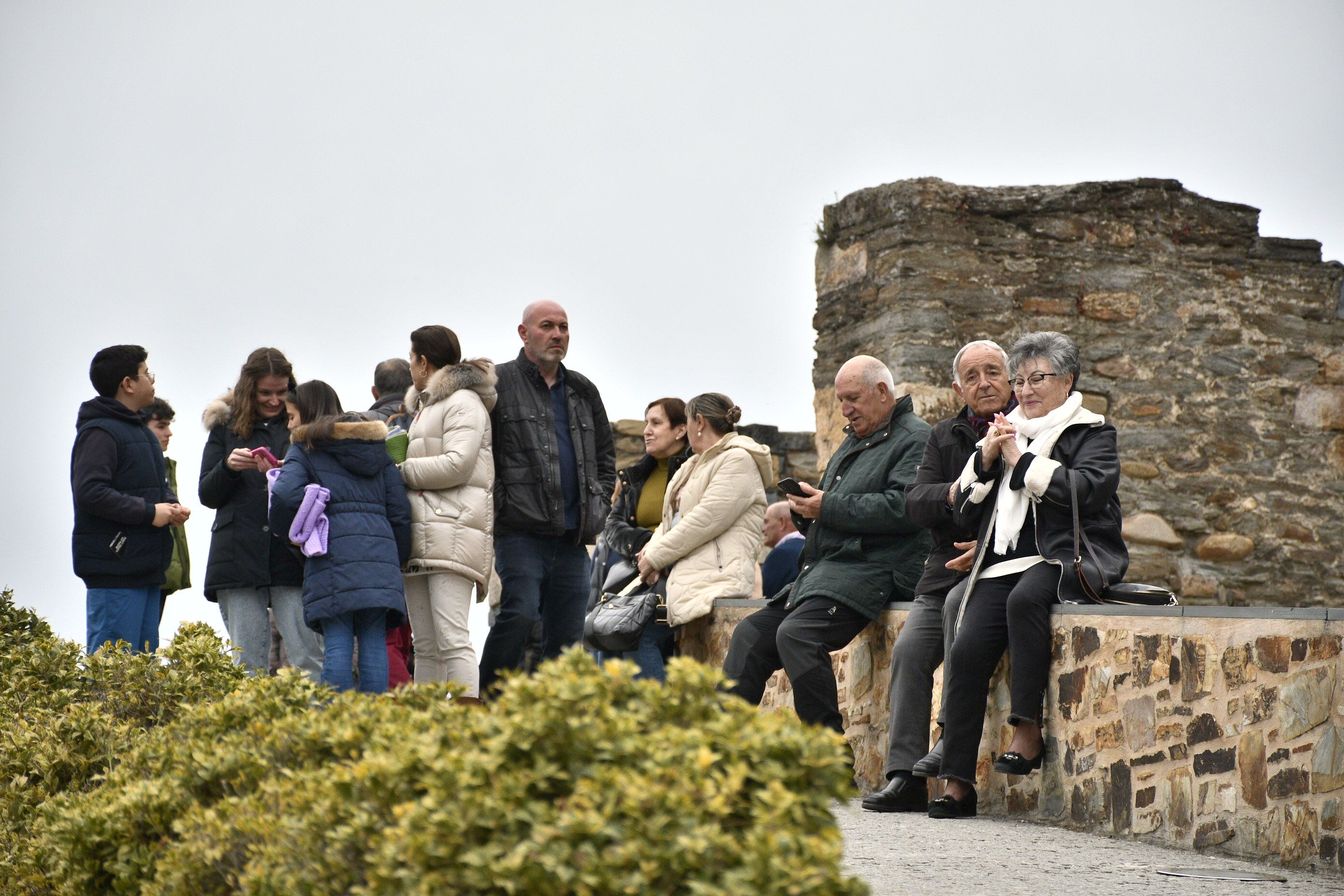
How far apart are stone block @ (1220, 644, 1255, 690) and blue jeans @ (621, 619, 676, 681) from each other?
289cm

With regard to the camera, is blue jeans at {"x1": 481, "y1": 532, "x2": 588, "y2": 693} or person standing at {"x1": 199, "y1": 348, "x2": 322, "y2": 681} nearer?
person standing at {"x1": 199, "y1": 348, "x2": 322, "y2": 681}

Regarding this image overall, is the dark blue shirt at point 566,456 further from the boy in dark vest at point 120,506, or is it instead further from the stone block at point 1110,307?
the stone block at point 1110,307

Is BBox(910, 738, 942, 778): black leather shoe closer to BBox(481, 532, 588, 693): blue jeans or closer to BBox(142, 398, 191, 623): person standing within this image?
BBox(481, 532, 588, 693): blue jeans

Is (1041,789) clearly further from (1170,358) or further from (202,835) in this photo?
(1170,358)

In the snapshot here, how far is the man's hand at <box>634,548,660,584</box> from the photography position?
644cm

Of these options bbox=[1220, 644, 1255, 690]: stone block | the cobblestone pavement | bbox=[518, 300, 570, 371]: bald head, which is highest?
bbox=[518, 300, 570, 371]: bald head

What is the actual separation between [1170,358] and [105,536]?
19.5 feet

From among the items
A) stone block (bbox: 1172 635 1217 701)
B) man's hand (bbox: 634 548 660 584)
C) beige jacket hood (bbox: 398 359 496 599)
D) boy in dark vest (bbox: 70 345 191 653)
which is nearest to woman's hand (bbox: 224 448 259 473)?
boy in dark vest (bbox: 70 345 191 653)

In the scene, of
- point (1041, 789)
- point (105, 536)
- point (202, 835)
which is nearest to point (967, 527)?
point (1041, 789)

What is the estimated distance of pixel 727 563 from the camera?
251 inches

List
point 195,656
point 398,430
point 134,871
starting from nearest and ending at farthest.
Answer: point 134,871 < point 195,656 < point 398,430

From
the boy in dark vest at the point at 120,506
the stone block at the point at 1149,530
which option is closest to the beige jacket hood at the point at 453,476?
the boy in dark vest at the point at 120,506

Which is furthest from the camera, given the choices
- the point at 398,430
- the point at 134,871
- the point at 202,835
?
the point at 398,430

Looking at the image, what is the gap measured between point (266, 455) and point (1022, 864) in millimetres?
3367
